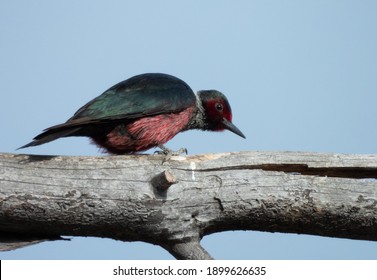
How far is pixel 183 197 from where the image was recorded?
418 cm

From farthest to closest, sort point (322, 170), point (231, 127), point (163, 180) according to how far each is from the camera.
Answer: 1. point (231, 127)
2. point (322, 170)
3. point (163, 180)

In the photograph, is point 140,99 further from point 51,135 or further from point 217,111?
point 217,111

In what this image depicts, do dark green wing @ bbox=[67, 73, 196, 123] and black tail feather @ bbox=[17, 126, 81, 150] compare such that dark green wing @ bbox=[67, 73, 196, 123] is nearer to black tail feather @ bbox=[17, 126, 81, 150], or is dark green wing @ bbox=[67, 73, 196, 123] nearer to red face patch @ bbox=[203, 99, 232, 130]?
black tail feather @ bbox=[17, 126, 81, 150]

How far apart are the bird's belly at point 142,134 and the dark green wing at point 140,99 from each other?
0.07 meters

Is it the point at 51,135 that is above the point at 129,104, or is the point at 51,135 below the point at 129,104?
below

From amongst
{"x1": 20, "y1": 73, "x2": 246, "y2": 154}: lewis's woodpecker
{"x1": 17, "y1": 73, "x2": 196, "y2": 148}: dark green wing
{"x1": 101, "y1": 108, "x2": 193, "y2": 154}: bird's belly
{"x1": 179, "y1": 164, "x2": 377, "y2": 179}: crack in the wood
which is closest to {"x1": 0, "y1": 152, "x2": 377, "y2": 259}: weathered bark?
{"x1": 179, "y1": 164, "x2": 377, "y2": 179}: crack in the wood

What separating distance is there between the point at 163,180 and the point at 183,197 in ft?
1.05

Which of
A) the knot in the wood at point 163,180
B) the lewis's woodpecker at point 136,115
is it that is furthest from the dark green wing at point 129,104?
the knot in the wood at point 163,180

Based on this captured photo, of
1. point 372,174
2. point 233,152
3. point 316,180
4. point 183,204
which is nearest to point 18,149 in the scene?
point 183,204

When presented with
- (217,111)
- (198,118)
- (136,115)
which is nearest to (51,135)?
(136,115)

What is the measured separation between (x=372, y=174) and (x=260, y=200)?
94cm

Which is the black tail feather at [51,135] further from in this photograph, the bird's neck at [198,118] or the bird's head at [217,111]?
the bird's head at [217,111]

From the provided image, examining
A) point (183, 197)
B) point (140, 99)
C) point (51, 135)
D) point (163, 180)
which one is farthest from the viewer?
point (140, 99)

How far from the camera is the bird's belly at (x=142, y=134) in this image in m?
5.51
